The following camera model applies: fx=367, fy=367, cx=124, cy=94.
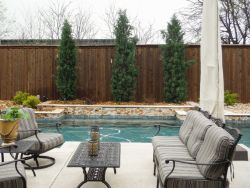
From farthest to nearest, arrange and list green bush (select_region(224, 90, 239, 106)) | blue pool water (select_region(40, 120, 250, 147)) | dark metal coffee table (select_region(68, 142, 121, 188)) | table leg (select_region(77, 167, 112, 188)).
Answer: green bush (select_region(224, 90, 239, 106)) < blue pool water (select_region(40, 120, 250, 147)) < table leg (select_region(77, 167, 112, 188)) < dark metal coffee table (select_region(68, 142, 121, 188))

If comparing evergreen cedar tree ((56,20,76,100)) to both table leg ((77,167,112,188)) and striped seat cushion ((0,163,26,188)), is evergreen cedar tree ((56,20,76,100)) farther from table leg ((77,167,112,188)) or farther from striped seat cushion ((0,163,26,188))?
striped seat cushion ((0,163,26,188))

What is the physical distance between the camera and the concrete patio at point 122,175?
15.3ft

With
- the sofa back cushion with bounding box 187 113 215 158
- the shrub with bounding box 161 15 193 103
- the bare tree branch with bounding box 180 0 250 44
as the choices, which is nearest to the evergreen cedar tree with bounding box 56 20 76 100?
the shrub with bounding box 161 15 193 103

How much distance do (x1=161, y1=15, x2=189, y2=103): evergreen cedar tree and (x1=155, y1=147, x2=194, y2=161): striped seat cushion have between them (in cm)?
830

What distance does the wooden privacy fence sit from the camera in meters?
13.9

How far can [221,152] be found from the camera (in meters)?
3.54

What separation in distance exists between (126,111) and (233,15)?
470 inches

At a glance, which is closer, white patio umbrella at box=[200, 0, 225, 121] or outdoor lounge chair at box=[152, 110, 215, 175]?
outdoor lounge chair at box=[152, 110, 215, 175]

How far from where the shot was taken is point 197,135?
14.9 ft

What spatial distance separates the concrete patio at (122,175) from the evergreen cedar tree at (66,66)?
744 cm

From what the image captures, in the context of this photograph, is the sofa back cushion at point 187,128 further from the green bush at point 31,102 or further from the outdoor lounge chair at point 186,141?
the green bush at point 31,102

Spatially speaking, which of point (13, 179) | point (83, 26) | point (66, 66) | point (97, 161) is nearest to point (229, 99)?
point (66, 66)

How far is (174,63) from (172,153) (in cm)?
891

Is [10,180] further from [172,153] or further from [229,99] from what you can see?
[229,99]
